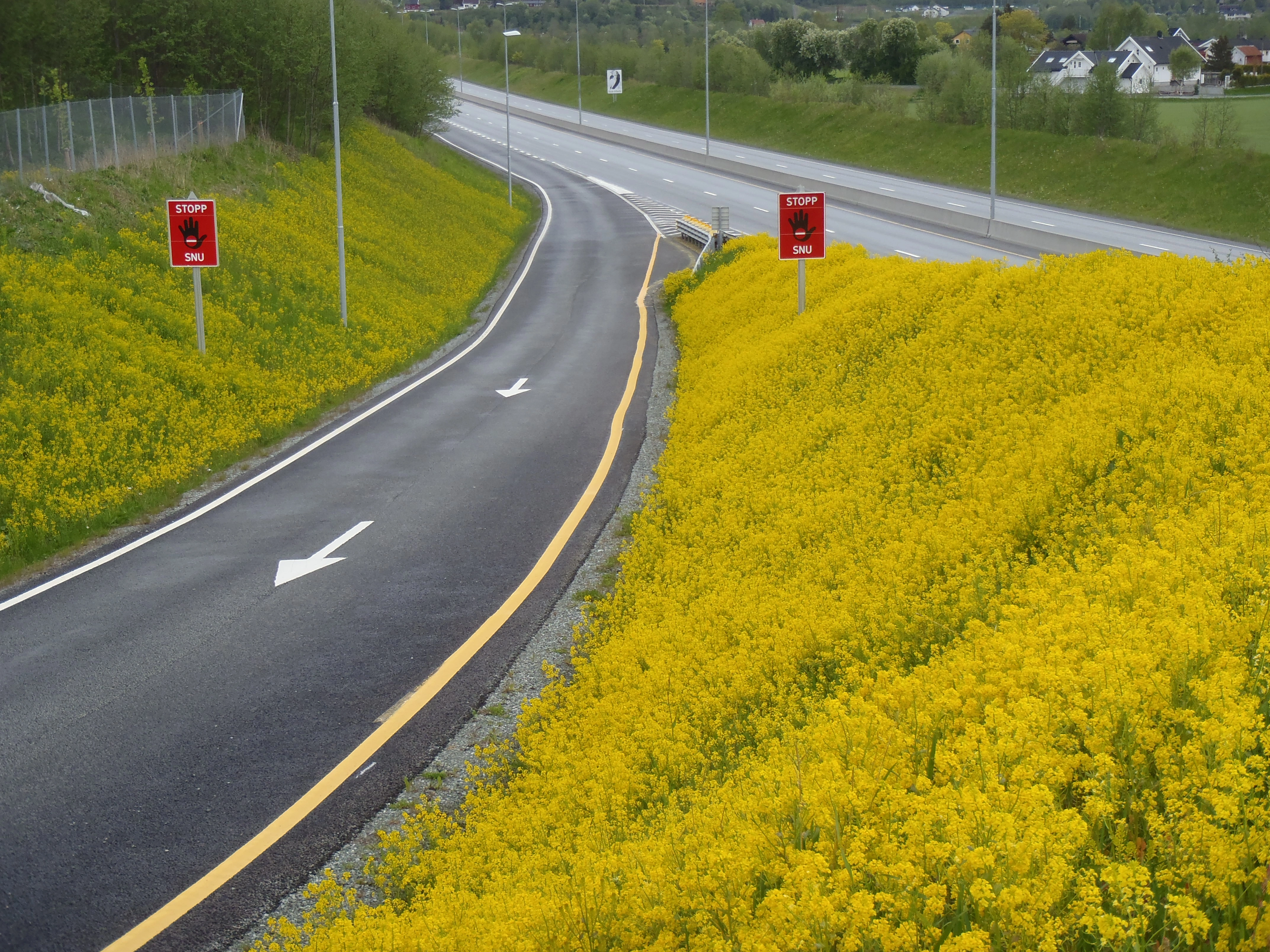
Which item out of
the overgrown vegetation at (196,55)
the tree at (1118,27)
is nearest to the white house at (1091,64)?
the tree at (1118,27)

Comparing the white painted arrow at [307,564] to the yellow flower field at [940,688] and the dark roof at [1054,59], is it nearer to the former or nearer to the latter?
the yellow flower field at [940,688]

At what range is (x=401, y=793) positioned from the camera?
7660 millimetres

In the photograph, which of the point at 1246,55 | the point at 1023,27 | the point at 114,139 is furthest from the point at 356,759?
the point at 1246,55

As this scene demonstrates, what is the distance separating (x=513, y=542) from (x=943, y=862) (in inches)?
342

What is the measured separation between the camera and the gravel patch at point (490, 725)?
6.60 metres

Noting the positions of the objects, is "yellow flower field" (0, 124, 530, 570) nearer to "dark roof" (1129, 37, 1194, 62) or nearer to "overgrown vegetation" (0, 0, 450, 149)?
"overgrown vegetation" (0, 0, 450, 149)

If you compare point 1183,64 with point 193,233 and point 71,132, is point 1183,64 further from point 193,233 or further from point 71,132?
point 193,233

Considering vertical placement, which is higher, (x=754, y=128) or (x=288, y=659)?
(x=754, y=128)

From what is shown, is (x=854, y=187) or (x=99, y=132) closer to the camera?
(x=99, y=132)

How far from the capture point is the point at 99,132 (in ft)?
86.3

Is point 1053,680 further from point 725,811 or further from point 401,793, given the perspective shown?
point 401,793

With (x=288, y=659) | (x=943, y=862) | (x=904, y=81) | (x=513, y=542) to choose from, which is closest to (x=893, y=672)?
(x=943, y=862)

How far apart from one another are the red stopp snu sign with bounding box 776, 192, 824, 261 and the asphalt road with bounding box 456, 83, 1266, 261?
5574 mm

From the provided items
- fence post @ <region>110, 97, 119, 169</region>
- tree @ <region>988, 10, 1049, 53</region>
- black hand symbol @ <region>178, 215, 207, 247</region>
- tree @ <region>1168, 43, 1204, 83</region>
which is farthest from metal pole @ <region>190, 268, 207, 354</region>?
tree @ <region>988, 10, 1049, 53</region>
